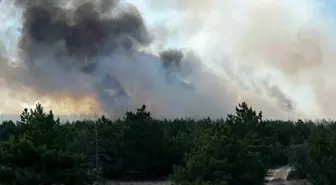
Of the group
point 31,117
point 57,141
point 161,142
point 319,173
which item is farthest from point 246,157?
point 161,142

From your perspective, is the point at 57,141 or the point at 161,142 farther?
the point at 161,142

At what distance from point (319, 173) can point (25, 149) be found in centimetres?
1493

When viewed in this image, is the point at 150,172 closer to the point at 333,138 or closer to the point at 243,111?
the point at 243,111

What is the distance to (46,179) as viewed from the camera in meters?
26.9

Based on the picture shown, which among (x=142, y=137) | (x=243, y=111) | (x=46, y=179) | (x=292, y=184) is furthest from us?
(x=142, y=137)

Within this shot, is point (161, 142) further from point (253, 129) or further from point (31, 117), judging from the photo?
point (31, 117)

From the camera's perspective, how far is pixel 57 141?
29.9 m

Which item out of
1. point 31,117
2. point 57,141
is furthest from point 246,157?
point 31,117

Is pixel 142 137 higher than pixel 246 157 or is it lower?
higher

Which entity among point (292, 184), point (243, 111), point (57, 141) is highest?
point (243, 111)

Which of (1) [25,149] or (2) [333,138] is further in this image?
(2) [333,138]

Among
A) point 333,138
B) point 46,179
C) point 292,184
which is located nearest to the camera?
point 46,179

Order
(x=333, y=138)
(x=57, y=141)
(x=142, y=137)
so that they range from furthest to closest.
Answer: (x=142, y=137) → (x=333, y=138) → (x=57, y=141)

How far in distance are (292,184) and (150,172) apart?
44.8 feet
